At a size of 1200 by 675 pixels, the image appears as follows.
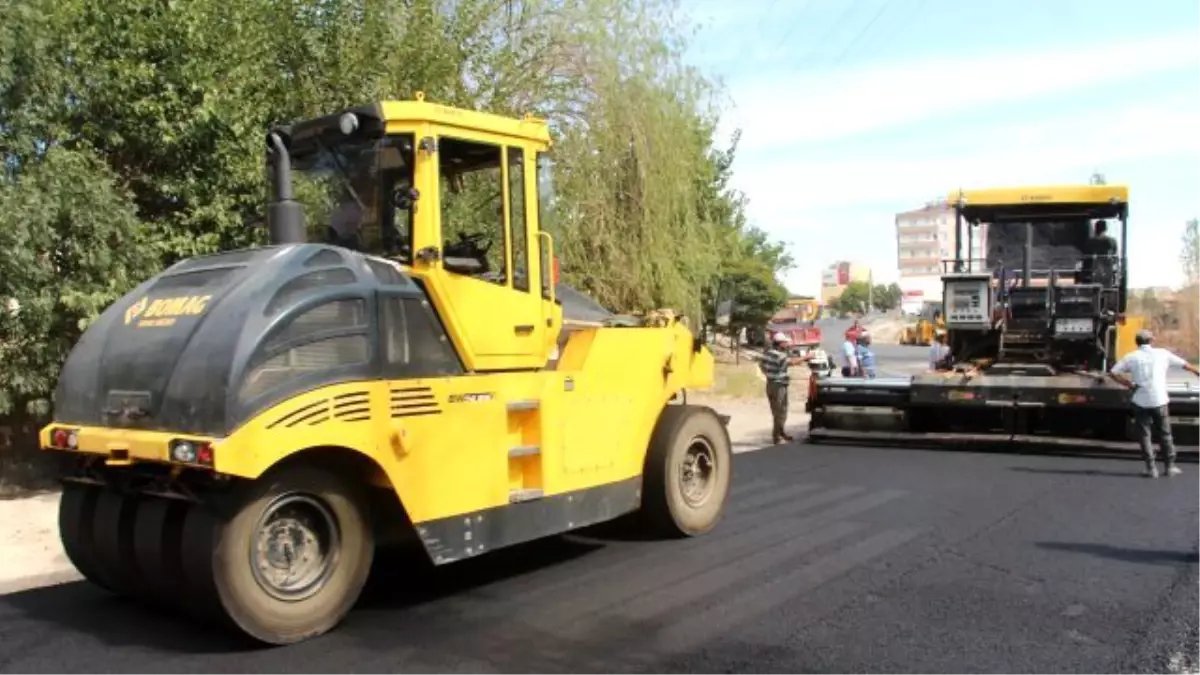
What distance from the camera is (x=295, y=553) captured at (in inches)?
201

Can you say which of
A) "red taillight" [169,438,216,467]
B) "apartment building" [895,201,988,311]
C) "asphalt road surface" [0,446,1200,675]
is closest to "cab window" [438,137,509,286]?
"red taillight" [169,438,216,467]

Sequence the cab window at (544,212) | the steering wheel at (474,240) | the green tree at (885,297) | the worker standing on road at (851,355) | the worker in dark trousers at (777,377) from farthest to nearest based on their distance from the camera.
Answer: the green tree at (885,297)
the worker standing on road at (851,355)
the worker in dark trousers at (777,377)
the cab window at (544,212)
the steering wheel at (474,240)

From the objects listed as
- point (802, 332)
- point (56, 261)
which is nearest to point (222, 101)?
point (56, 261)

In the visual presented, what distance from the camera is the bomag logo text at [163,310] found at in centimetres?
509

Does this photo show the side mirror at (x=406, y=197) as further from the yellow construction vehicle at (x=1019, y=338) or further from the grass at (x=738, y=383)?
the grass at (x=738, y=383)

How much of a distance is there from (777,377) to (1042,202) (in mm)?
3940

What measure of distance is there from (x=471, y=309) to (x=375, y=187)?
90 centimetres

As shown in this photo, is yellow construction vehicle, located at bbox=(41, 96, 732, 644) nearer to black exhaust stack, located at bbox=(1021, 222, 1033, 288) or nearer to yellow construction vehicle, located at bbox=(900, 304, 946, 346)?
black exhaust stack, located at bbox=(1021, 222, 1033, 288)

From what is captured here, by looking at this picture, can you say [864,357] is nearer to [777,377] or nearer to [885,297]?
[777,377]

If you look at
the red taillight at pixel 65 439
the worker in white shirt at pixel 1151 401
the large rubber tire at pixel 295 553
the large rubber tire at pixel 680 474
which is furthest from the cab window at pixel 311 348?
the worker in white shirt at pixel 1151 401

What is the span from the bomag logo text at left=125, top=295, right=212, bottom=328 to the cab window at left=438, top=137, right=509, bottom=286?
1.37 m

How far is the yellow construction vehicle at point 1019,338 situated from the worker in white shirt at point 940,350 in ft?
0.71

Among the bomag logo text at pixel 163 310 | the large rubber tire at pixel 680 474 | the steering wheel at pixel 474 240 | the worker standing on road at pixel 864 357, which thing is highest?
the steering wheel at pixel 474 240

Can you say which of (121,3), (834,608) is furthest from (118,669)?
(121,3)
